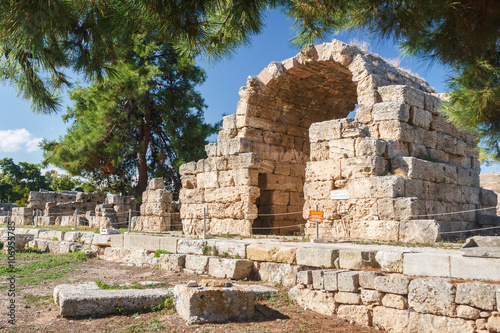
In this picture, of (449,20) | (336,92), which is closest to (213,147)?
(336,92)

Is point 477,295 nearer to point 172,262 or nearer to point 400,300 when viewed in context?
point 400,300

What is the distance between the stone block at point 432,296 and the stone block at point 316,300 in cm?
107

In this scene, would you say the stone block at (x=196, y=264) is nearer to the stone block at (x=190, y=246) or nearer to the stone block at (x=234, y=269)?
the stone block at (x=190, y=246)

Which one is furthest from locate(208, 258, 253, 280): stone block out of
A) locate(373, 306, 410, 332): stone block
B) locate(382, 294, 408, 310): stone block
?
locate(382, 294, 408, 310): stone block

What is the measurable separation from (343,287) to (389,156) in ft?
13.5

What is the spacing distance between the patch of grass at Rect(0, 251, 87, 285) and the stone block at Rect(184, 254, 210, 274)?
251 centimetres

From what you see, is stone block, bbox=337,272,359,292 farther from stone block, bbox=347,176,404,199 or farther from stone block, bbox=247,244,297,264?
stone block, bbox=347,176,404,199

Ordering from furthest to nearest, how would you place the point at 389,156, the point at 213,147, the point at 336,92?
the point at 336,92
the point at 213,147
the point at 389,156

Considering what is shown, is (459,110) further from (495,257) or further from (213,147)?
(213,147)

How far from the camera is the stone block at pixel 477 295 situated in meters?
4.39

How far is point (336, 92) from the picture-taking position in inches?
547

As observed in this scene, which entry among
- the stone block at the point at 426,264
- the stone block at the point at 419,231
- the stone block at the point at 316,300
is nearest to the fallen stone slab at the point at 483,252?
the stone block at the point at 426,264

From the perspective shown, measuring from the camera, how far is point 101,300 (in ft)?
18.5

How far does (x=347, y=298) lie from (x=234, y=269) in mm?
2395
